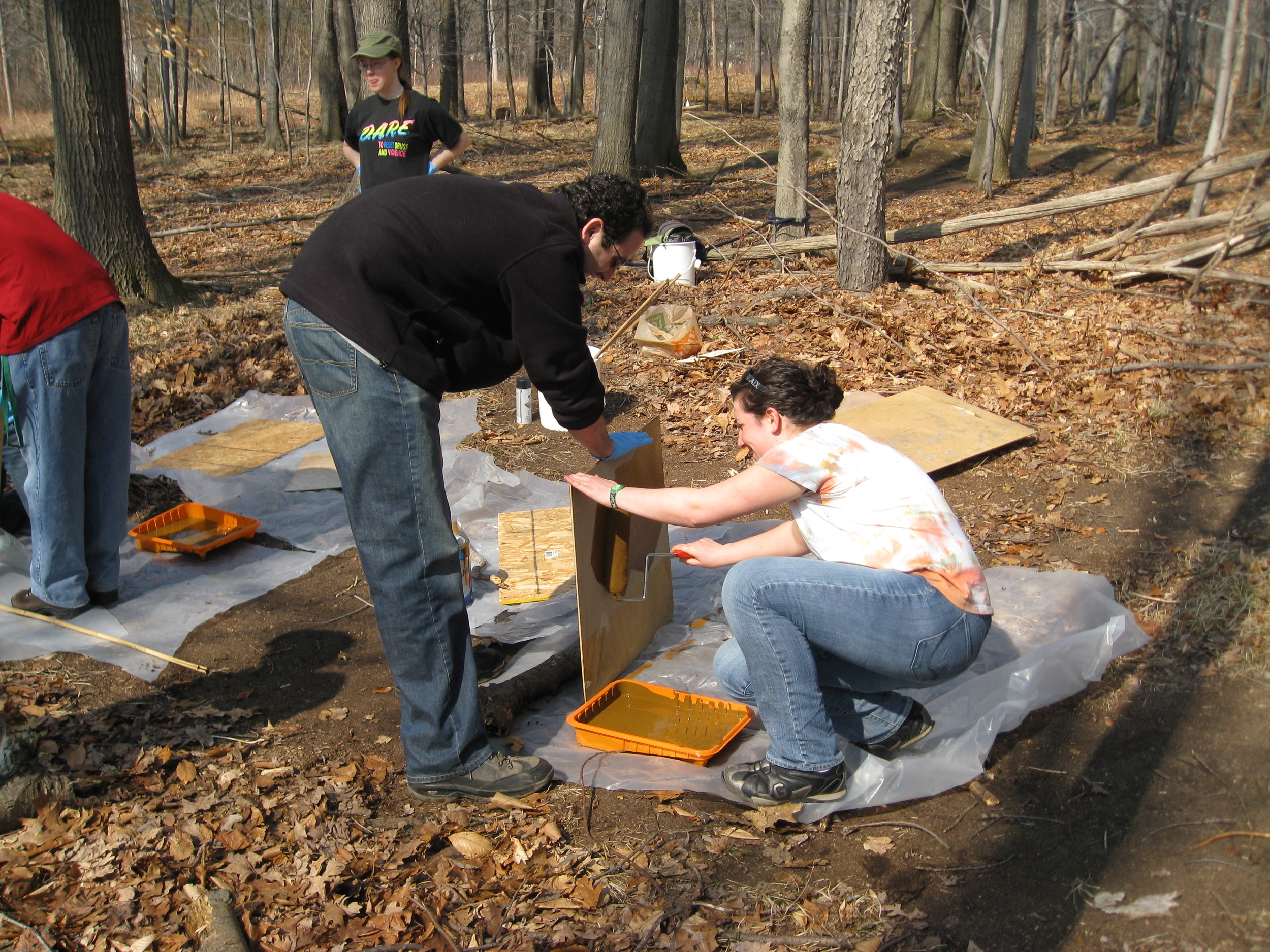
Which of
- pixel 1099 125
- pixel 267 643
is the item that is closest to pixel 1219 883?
pixel 267 643

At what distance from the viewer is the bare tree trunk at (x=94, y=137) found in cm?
705

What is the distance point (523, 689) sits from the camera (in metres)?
3.07

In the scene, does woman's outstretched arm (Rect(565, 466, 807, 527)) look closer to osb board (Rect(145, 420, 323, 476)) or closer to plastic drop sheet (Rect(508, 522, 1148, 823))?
plastic drop sheet (Rect(508, 522, 1148, 823))

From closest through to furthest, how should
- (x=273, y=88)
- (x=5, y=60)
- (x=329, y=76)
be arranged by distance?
1. (x=329, y=76)
2. (x=273, y=88)
3. (x=5, y=60)

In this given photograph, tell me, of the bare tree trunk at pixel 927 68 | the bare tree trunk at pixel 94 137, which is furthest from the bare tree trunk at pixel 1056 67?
the bare tree trunk at pixel 94 137

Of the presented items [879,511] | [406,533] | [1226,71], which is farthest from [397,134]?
[879,511]

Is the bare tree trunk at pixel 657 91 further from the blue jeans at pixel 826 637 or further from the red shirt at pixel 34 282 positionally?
the blue jeans at pixel 826 637

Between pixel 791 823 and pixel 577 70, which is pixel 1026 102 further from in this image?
pixel 577 70

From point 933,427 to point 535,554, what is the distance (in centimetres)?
219

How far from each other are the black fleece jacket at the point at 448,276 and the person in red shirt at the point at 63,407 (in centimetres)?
153

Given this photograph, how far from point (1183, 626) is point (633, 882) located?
84.8 inches

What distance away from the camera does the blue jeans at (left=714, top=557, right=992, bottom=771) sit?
237cm

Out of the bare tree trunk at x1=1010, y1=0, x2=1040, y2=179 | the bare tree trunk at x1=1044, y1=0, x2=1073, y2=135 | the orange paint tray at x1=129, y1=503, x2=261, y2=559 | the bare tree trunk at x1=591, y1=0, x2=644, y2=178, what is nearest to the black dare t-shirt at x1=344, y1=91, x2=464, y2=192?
the orange paint tray at x1=129, y1=503, x2=261, y2=559

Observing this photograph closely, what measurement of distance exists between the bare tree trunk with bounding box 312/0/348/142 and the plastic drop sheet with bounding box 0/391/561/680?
13.9 m
